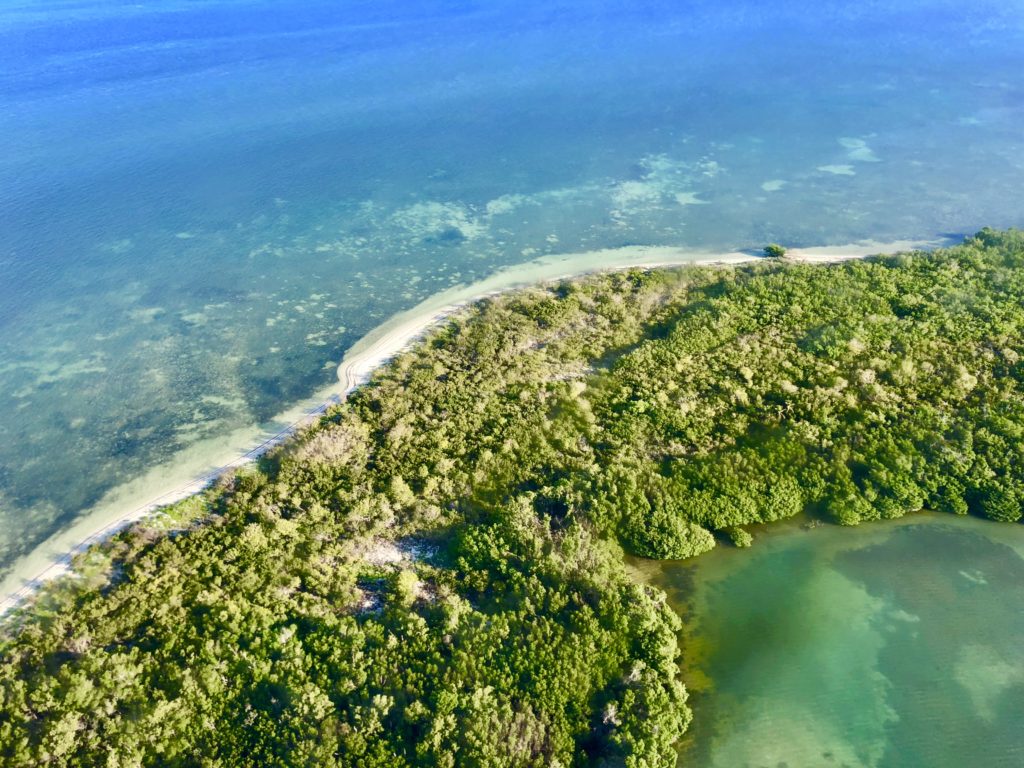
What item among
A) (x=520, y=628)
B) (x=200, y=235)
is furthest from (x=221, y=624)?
(x=200, y=235)

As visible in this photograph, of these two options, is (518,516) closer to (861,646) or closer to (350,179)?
(861,646)

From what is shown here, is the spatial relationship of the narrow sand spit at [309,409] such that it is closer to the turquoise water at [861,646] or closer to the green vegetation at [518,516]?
the green vegetation at [518,516]

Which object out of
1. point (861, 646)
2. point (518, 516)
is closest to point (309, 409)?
point (518, 516)

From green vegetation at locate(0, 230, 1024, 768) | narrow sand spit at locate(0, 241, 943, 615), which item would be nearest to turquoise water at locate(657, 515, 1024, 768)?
green vegetation at locate(0, 230, 1024, 768)

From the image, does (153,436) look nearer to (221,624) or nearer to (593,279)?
(221,624)

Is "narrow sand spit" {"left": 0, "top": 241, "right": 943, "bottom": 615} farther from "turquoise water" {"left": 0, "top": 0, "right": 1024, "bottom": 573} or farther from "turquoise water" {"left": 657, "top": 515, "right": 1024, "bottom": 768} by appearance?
"turquoise water" {"left": 657, "top": 515, "right": 1024, "bottom": 768}

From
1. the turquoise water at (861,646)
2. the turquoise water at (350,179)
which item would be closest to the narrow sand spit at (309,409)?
the turquoise water at (350,179)
